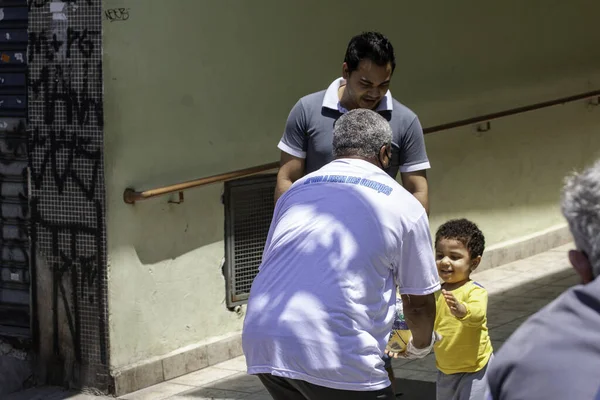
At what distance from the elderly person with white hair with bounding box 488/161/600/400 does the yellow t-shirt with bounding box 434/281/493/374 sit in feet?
8.66

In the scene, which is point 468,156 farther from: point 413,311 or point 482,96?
point 413,311

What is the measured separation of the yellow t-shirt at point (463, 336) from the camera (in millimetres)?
4973

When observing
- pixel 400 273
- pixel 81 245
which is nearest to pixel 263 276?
pixel 400 273

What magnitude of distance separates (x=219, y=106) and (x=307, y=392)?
3.65 metres

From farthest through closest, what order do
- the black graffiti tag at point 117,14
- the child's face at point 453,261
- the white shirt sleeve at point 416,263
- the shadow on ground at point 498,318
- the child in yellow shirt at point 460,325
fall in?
the shadow on ground at point 498,318 → the black graffiti tag at point 117,14 → the child's face at point 453,261 → the child in yellow shirt at point 460,325 → the white shirt sleeve at point 416,263

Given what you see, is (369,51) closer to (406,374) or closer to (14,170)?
(406,374)

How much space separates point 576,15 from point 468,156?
6.93ft

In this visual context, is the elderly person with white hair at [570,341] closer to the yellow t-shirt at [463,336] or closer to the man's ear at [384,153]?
the man's ear at [384,153]

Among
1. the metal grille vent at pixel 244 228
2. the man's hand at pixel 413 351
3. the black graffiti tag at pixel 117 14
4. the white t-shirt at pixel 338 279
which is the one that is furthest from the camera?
the metal grille vent at pixel 244 228

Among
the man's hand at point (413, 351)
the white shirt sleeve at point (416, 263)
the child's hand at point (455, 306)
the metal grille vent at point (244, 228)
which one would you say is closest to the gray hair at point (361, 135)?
the white shirt sleeve at point (416, 263)

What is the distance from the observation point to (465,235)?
5164 millimetres

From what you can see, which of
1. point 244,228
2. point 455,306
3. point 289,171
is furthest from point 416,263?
point 244,228

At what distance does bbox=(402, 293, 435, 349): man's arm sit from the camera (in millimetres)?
3721

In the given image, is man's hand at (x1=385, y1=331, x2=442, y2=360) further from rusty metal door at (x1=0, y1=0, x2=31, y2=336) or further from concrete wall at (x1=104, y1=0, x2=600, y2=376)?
rusty metal door at (x1=0, y1=0, x2=31, y2=336)
